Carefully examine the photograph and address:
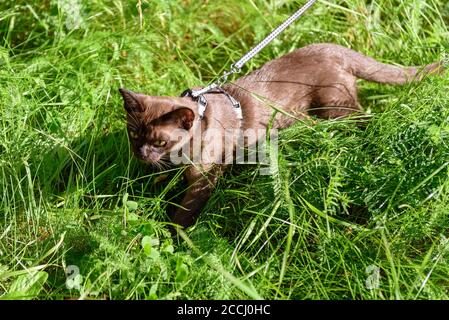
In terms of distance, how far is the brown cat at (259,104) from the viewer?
97.7 inches

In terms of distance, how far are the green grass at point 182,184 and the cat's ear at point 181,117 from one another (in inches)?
10.7

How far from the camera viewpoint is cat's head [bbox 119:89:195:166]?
8.04ft

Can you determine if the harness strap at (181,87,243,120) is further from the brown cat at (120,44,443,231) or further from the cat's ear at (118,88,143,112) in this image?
the cat's ear at (118,88,143,112)

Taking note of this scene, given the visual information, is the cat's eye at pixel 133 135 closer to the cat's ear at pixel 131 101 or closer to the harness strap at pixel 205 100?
the cat's ear at pixel 131 101

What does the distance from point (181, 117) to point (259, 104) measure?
1.59ft

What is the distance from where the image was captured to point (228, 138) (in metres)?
2.65

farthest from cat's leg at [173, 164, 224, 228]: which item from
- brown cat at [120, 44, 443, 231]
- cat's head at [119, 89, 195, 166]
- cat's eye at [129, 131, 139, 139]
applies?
cat's eye at [129, 131, 139, 139]

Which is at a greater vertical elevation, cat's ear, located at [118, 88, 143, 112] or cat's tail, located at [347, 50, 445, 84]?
cat's ear, located at [118, 88, 143, 112]

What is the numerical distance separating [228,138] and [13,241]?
98 centimetres

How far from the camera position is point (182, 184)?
272 cm

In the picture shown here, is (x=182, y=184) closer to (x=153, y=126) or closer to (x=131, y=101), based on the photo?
(x=153, y=126)
